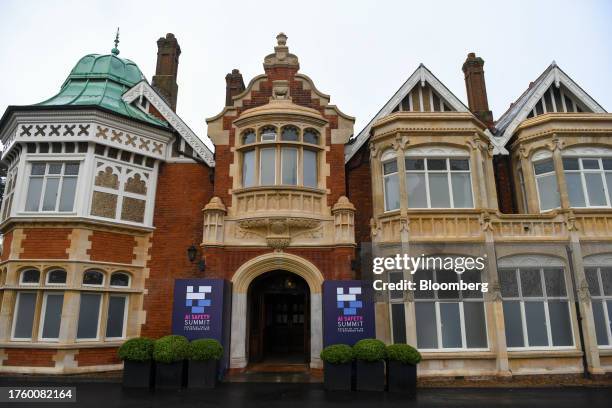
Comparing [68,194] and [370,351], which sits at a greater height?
[68,194]

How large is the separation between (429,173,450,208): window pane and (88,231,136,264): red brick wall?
1044 cm

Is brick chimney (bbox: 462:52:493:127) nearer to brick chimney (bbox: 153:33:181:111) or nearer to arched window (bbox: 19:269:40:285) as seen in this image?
brick chimney (bbox: 153:33:181:111)

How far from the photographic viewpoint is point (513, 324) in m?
12.1

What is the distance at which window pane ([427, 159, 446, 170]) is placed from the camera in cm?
1328

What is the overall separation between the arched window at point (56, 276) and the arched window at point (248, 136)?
717 centimetres

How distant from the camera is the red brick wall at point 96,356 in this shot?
38.9ft

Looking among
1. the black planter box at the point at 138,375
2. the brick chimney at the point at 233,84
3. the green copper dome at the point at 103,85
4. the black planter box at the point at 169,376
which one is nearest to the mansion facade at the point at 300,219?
the green copper dome at the point at 103,85

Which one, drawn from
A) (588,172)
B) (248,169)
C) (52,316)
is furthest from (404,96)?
(52,316)

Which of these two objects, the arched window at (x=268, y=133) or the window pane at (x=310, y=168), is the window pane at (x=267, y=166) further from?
the window pane at (x=310, y=168)

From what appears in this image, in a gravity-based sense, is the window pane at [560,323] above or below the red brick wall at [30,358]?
above

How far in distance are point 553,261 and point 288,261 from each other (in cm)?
854

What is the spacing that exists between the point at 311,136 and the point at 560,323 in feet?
32.9

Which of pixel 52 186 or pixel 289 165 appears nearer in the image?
pixel 52 186

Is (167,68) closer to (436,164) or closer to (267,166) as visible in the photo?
(267,166)
